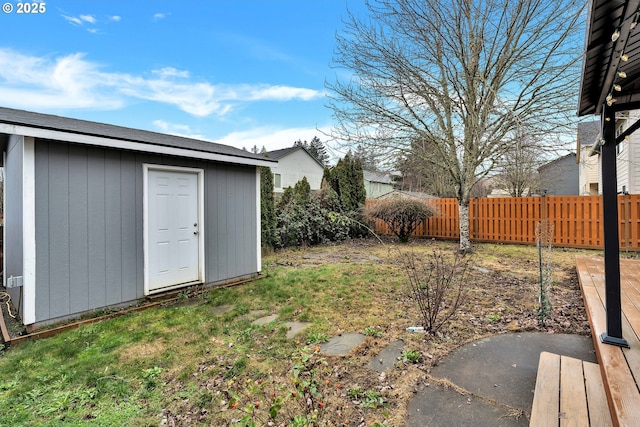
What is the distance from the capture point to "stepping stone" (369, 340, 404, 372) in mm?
2412

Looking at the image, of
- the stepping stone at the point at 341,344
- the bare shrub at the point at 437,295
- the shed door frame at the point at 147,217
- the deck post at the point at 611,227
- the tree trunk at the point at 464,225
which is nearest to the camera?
the deck post at the point at 611,227

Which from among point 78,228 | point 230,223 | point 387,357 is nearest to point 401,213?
point 230,223

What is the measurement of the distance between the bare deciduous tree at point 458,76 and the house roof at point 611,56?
16.1ft

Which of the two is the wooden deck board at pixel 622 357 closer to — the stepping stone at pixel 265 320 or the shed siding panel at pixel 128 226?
the stepping stone at pixel 265 320

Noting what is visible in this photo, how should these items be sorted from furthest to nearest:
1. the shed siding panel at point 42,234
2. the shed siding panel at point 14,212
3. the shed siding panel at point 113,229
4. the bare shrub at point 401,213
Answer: the bare shrub at point 401,213, the shed siding panel at point 113,229, the shed siding panel at point 14,212, the shed siding panel at point 42,234

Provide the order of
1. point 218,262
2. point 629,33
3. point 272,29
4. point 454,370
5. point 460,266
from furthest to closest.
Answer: point 272,29 → point 460,266 → point 218,262 → point 454,370 → point 629,33

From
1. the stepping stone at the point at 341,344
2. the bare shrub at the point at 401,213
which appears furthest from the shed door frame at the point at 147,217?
the bare shrub at the point at 401,213

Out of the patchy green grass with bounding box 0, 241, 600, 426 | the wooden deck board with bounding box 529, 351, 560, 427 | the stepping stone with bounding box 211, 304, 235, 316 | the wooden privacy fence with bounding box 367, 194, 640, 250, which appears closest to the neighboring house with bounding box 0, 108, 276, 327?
the patchy green grass with bounding box 0, 241, 600, 426

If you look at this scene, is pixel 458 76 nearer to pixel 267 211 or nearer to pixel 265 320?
pixel 267 211

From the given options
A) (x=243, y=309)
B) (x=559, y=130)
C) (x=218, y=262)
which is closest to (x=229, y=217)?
(x=218, y=262)

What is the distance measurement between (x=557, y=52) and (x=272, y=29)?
6820 mm

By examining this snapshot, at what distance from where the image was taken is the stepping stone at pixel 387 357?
241cm

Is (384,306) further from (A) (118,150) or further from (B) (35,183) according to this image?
(B) (35,183)

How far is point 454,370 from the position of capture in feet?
7.63
